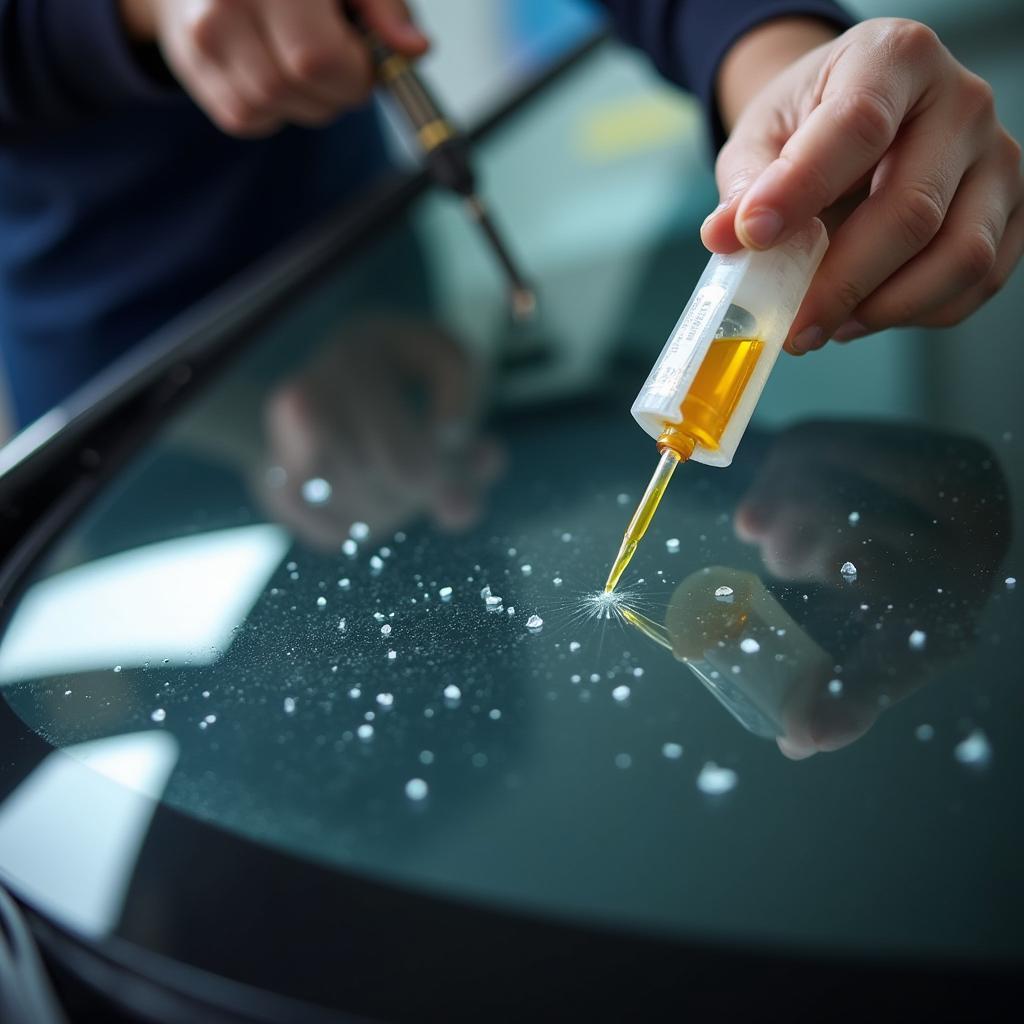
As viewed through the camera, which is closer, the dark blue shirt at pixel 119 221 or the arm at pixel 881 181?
the arm at pixel 881 181

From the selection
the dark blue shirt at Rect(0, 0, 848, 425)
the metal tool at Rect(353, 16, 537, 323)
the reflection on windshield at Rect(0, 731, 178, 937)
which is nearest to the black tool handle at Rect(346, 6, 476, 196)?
the metal tool at Rect(353, 16, 537, 323)

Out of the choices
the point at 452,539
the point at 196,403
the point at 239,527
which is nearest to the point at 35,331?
the point at 196,403

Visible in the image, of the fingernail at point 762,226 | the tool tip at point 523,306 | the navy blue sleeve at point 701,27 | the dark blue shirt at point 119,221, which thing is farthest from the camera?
the dark blue shirt at point 119,221

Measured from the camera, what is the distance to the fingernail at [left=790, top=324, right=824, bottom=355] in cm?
53

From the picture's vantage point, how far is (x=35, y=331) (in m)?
1.04

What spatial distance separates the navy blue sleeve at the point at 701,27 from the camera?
0.69m

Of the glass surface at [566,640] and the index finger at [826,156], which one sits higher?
the index finger at [826,156]

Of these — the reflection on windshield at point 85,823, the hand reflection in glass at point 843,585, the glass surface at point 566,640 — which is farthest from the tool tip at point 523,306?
the reflection on windshield at point 85,823

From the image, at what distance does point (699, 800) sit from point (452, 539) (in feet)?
0.83

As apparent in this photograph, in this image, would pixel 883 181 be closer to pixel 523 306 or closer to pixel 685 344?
pixel 685 344

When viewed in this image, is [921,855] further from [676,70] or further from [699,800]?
[676,70]

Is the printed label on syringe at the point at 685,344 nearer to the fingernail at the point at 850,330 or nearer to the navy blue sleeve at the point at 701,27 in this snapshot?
the fingernail at the point at 850,330

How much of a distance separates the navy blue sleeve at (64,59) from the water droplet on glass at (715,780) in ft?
2.41

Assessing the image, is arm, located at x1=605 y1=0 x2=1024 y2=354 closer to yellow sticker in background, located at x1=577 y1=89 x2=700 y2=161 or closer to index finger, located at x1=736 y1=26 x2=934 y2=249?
index finger, located at x1=736 y1=26 x2=934 y2=249
